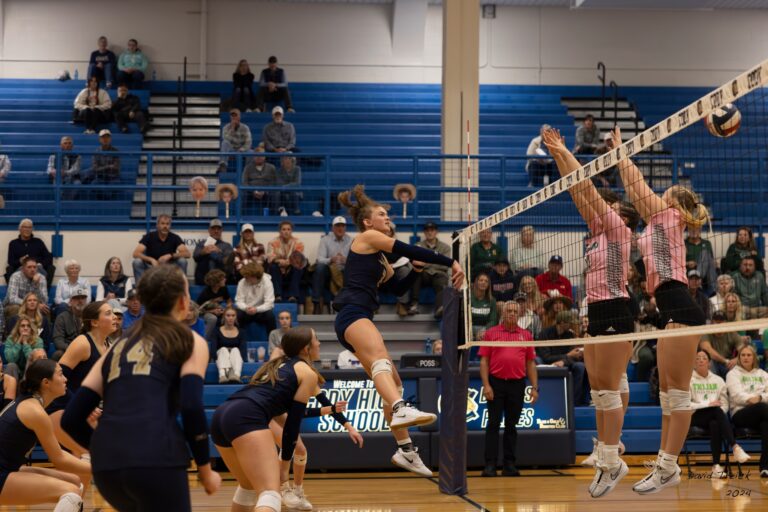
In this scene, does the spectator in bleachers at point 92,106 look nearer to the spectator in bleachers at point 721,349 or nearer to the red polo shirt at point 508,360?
the red polo shirt at point 508,360

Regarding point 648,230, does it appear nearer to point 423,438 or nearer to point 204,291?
point 423,438

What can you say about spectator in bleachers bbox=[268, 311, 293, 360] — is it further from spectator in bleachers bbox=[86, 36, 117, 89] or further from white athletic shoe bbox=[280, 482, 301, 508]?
spectator in bleachers bbox=[86, 36, 117, 89]

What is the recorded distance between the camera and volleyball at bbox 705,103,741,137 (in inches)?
276

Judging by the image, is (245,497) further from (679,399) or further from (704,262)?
(704,262)

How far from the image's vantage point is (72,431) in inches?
195

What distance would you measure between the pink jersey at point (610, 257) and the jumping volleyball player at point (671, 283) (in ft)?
0.53

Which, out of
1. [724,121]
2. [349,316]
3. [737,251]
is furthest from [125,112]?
[724,121]

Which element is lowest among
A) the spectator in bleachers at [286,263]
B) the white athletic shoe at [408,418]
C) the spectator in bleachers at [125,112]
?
the white athletic shoe at [408,418]

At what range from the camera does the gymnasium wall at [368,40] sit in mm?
27656

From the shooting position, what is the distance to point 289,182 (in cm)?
1905

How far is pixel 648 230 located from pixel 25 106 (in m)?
21.3


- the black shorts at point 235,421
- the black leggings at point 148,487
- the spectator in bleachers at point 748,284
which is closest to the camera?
the black leggings at point 148,487

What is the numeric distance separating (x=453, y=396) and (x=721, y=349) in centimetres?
565

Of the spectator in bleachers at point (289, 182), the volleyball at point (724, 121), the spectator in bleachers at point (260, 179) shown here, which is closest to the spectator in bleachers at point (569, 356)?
the spectator in bleachers at point (289, 182)
